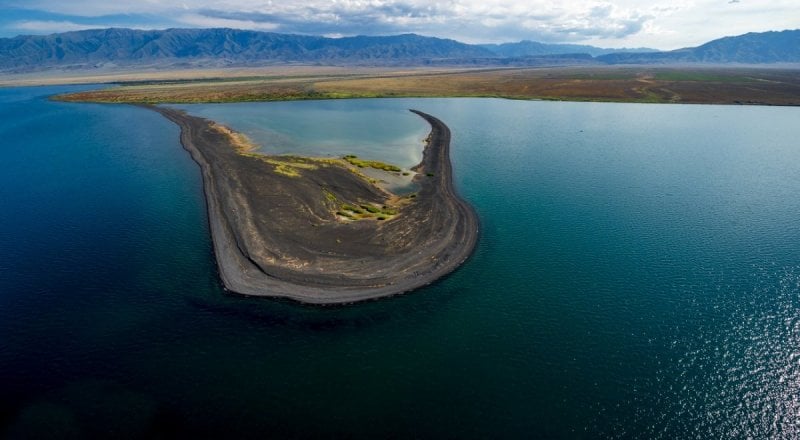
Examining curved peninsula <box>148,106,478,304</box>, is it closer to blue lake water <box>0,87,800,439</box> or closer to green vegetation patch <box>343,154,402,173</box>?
green vegetation patch <box>343,154,402,173</box>

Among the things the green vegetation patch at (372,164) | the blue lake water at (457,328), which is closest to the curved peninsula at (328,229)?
the green vegetation patch at (372,164)

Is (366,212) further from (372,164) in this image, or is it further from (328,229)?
(372,164)

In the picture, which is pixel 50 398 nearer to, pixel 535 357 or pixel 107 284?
pixel 107 284

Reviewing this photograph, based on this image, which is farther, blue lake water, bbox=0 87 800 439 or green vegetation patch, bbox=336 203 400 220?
green vegetation patch, bbox=336 203 400 220

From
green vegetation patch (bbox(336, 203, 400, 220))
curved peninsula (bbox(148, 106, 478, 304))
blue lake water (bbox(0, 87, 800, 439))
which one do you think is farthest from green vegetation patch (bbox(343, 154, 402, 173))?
green vegetation patch (bbox(336, 203, 400, 220))

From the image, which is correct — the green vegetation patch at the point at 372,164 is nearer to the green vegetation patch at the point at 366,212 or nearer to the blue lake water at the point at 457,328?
the blue lake water at the point at 457,328

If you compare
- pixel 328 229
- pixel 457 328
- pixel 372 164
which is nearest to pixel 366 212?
pixel 328 229

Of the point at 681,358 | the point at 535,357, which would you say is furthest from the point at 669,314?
the point at 535,357
